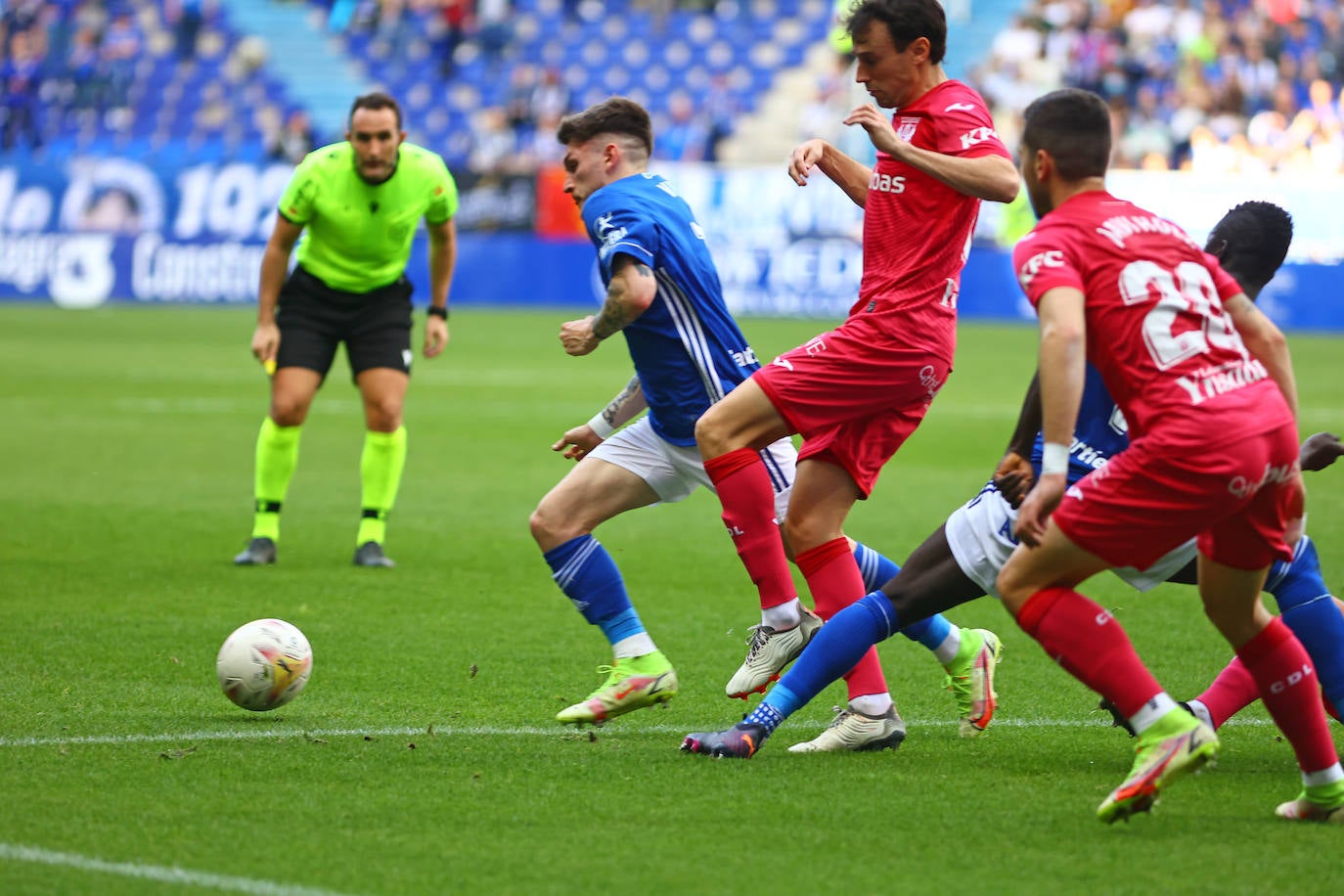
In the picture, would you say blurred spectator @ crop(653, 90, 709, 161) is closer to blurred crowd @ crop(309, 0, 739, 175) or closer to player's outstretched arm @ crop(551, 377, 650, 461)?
blurred crowd @ crop(309, 0, 739, 175)

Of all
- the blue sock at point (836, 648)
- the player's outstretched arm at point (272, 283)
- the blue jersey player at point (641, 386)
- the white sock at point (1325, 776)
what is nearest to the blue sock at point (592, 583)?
the blue jersey player at point (641, 386)

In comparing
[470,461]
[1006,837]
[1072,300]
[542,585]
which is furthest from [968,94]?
[470,461]

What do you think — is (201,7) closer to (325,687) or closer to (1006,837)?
(325,687)

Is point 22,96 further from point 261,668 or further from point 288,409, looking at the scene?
point 261,668

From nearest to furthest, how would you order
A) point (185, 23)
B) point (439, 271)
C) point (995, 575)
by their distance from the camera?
point (995, 575) < point (439, 271) < point (185, 23)

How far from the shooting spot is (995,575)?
494 centimetres

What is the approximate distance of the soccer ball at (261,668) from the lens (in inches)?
217

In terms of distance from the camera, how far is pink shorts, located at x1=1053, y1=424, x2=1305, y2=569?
4.10m

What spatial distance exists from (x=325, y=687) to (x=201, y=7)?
31.8 metres

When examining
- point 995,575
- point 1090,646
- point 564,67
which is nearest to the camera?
point 1090,646

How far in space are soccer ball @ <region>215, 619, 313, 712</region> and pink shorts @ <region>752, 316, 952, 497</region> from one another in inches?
67.8

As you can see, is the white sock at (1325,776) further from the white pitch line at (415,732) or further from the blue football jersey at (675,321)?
the blue football jersey at (675,321)

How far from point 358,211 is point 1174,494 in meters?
5.99

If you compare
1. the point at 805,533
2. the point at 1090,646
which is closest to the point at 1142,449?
the point at 1090,646
